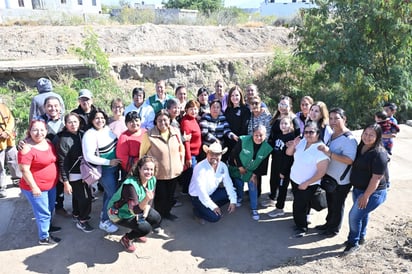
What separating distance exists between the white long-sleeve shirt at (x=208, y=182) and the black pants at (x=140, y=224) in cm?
62

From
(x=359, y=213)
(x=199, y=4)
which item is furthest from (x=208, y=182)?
(x=199, y=4)

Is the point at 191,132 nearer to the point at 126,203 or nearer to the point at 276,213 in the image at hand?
the point at 126,203

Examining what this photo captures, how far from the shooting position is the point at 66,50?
16500mm

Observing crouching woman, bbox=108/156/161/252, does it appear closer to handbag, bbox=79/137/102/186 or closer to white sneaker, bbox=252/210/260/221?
handbag, bbox=79/137/102/186

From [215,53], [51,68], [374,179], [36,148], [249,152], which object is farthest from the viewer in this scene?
[215,53]

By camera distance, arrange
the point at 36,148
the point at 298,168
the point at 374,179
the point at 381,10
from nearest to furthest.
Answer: the point at 374,179, the point at 36,148, the point at 298,168, the point at 381,10

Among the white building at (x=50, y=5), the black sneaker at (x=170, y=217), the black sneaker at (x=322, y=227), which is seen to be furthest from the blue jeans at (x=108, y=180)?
the white building at (x=50, y=5)

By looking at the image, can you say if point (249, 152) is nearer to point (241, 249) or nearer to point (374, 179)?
point (241, 249)

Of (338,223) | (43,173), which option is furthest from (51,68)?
(338,223)

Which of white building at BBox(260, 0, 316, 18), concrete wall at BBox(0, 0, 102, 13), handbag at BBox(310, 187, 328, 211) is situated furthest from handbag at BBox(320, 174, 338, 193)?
white building at BBox(260, 0, 316, 18)

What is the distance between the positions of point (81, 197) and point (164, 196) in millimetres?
1024

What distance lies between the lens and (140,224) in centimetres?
369

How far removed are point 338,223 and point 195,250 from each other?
179 cm

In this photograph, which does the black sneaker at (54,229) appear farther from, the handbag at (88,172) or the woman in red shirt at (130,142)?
the woman in red shirt at (130,142)
